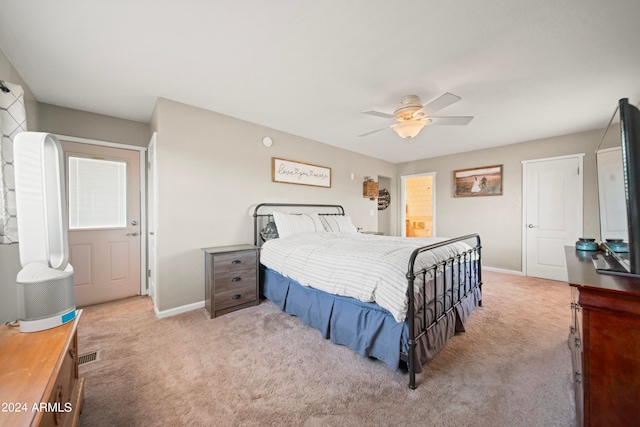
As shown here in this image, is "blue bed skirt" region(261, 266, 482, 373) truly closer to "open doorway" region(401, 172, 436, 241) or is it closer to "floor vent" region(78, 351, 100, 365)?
"floor vent" region(78, 351, 100, 365)

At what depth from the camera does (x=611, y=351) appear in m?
1.05

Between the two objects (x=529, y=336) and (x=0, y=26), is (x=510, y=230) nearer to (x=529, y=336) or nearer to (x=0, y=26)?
(x=529, y=336)

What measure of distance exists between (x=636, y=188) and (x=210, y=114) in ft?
12.6

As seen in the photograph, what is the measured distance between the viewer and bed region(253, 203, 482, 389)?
1802mm

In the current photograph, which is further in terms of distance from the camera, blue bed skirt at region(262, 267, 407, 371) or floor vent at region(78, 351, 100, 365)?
floor vent at region(78, 351, 100, 365)

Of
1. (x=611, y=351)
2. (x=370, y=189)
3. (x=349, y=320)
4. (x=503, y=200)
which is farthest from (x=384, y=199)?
(x=611, y=351)

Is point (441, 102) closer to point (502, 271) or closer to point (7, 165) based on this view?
point (7, 165)

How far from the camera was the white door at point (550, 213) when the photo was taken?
4113mm

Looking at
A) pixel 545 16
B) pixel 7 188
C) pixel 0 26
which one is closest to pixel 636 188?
pixel 545 16

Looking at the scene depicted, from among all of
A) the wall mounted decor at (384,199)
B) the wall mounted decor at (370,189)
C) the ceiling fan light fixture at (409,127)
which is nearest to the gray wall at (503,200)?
the wall mounted decor at (384,199)

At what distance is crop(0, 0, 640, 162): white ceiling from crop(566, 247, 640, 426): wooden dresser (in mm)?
1776

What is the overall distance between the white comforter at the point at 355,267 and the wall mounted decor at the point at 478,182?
294 cm

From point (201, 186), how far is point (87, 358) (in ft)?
6.55

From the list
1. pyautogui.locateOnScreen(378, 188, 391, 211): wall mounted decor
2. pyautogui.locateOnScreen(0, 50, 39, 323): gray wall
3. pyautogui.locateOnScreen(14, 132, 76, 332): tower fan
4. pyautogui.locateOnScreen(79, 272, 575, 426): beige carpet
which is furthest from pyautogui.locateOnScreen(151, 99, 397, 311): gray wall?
pyautogui.locateOnScreen(378, 188, 391, 211): wall mounted decor
